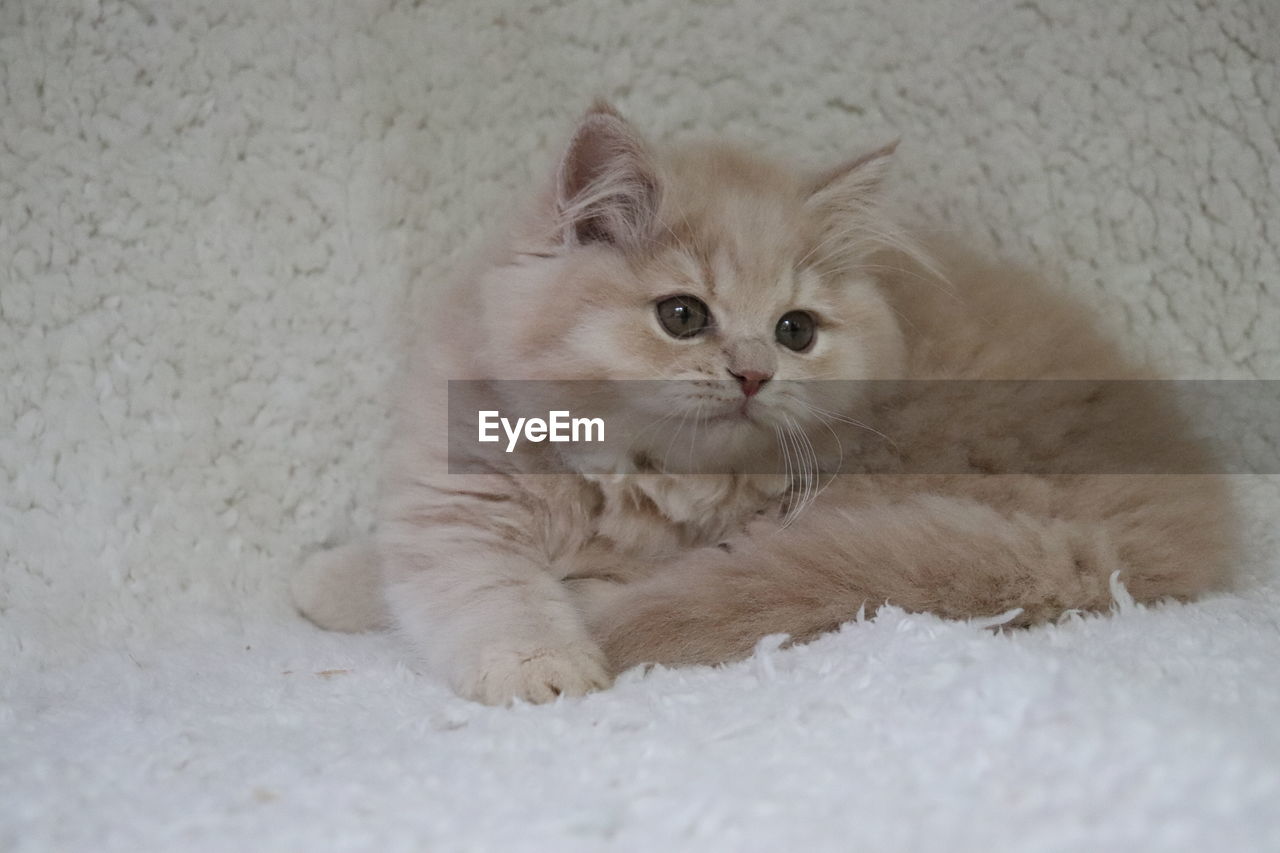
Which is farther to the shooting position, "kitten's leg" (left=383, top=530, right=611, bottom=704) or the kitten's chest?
the kitten's chest

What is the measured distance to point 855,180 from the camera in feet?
4.78

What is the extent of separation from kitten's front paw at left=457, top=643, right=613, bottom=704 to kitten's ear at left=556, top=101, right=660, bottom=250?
0.56m

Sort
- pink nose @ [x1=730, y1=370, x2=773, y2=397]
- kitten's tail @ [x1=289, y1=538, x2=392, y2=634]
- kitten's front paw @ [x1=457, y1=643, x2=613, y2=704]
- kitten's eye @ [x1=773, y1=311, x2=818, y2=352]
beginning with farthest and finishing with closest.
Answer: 1. kitten's tail @ [x1=289, y1=538, x2=392, y2=634]
2. kitten's eye @ [x1=773, y1=311, x2=818, y2=352]
3. pink nose @ [x1=730, y1=370, x2=773, y2=397]
4. kitten's front paw @ [x1=457, y1=643, x2=613, y2=704]

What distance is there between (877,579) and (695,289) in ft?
1.41

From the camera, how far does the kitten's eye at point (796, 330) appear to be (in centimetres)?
137

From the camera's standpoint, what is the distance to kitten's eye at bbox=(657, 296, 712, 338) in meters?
1.32

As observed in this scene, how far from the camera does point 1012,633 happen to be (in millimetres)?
1137

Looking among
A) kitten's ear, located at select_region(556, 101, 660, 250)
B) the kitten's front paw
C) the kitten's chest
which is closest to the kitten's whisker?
the kitten's chest

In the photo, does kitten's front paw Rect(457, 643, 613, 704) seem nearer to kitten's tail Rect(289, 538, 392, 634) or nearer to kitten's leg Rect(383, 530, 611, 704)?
kitten's leg Rect(383, 530, 611, 704)

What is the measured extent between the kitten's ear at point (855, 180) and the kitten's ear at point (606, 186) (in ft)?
0.86

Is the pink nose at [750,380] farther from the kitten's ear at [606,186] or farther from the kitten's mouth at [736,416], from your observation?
the kitten's ear at [606,186]

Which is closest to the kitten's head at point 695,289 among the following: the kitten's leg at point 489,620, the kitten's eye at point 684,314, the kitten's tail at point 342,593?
the kitten's eye at point 684,314

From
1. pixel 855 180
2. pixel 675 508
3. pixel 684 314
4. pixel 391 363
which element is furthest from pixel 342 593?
pixel 855 180

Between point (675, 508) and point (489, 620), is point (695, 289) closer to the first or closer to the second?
point (675, 508)
